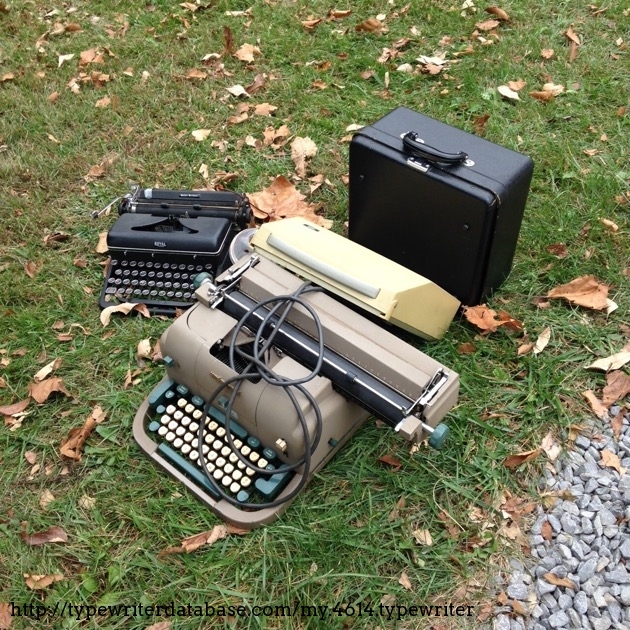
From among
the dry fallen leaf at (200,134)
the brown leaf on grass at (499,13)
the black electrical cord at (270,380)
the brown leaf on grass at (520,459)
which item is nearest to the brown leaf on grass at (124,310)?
the black electrical cord at (270,380)

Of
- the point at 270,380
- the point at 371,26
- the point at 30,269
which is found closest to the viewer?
the point at 270,380

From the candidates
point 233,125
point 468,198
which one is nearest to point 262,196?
point 233,125

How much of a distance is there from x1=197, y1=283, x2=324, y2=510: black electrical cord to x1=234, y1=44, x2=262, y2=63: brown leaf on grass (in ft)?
10.1

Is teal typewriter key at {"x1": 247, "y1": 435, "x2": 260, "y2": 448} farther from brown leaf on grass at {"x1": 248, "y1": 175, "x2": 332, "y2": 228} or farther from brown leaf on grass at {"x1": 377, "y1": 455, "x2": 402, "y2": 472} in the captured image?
brown leaf on grass at {"x1": 248, "y1": 175, "x2": 332, "y2": 228}

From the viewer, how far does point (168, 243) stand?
10.9ft

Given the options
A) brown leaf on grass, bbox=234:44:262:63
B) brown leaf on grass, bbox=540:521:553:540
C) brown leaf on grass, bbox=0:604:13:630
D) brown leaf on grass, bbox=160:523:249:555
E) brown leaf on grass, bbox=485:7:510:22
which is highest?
brown leaf on grass, bbox=485:7:510:22

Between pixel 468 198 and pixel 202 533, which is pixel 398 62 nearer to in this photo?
pixel 468 198

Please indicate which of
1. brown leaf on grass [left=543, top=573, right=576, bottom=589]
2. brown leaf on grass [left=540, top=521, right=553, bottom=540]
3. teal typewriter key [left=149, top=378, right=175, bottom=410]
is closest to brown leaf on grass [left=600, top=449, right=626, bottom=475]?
brown leaf on grass [left=540, top=521, right=553, bottom=540]

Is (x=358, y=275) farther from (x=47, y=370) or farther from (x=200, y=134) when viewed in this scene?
(x=200, y=134)

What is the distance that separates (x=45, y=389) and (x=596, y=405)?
262 centimetres

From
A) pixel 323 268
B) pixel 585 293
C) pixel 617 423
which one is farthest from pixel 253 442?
pixel 585 293

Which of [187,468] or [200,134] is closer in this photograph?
[187,468]

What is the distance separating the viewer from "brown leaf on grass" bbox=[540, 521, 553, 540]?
248cm

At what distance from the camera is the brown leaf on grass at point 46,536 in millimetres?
2617
